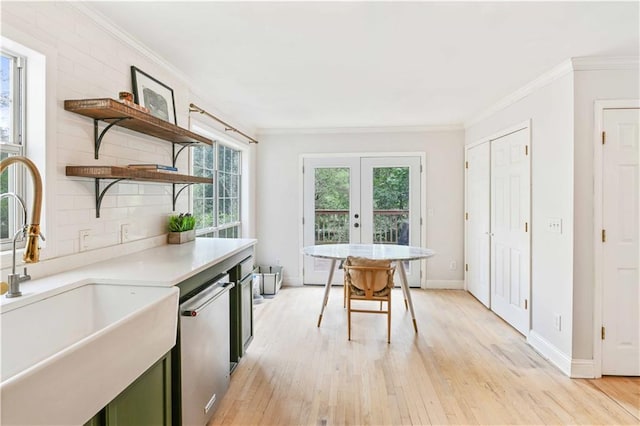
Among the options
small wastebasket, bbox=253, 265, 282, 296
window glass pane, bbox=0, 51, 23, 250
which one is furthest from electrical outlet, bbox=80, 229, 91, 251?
small wastebasket, bbox=253, 265, 282, 296

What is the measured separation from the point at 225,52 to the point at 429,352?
113 inches

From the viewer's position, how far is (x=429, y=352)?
288 centimetres

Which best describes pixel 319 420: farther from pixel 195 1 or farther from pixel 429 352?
pixel 195 1

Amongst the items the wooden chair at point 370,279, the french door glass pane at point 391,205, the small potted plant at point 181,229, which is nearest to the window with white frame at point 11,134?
the small potted plant at point 181,229

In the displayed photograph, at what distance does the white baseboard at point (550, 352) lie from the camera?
2.54 m

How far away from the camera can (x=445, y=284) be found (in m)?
4.85

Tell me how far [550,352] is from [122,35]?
153 inches

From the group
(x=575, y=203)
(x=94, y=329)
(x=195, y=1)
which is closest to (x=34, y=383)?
(x=94, y=329)

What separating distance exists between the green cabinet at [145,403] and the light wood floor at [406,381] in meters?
0.67

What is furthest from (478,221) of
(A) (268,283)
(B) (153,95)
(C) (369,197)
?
(B) (153,95)

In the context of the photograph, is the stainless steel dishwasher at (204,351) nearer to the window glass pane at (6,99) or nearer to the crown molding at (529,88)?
the window glass pane at (6,99)

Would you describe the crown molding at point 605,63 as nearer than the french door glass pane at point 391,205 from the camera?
Yes

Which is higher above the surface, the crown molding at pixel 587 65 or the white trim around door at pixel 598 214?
the crown molding at pixel 587 65

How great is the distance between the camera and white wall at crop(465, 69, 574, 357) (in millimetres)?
2557
